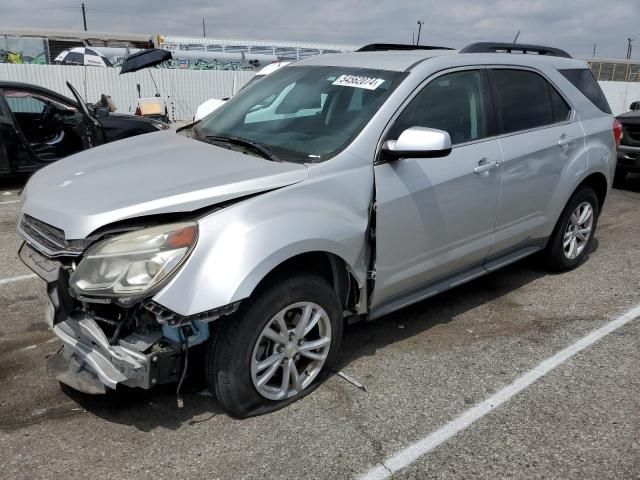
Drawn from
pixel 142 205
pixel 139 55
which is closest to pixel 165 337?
pixel 142 205

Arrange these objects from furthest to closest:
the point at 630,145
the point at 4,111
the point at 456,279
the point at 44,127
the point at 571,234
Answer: the point at 630,145
the point at 44,127
the point at 4,111
the point at 571,234
the point at 456,279

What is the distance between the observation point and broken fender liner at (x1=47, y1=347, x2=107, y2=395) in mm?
2711

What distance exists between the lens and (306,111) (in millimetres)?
3566

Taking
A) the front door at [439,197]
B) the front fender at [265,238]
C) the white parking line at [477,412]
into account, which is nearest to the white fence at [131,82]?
the front door at [439,197]

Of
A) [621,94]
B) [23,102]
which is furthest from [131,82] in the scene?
[621,94]

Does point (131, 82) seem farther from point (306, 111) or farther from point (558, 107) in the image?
point (306, 111)

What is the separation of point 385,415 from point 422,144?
1445 millimetres

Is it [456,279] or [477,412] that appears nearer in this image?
[477,412]

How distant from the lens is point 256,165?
2982 mm

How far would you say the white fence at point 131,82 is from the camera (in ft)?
61.7

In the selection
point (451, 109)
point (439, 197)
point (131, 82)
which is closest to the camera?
point (439, 197)

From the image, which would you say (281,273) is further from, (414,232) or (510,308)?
(510,308)

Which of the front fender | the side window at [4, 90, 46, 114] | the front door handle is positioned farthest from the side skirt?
the side window at [4, 90, 46, 114]

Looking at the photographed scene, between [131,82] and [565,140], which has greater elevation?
[565,140]
